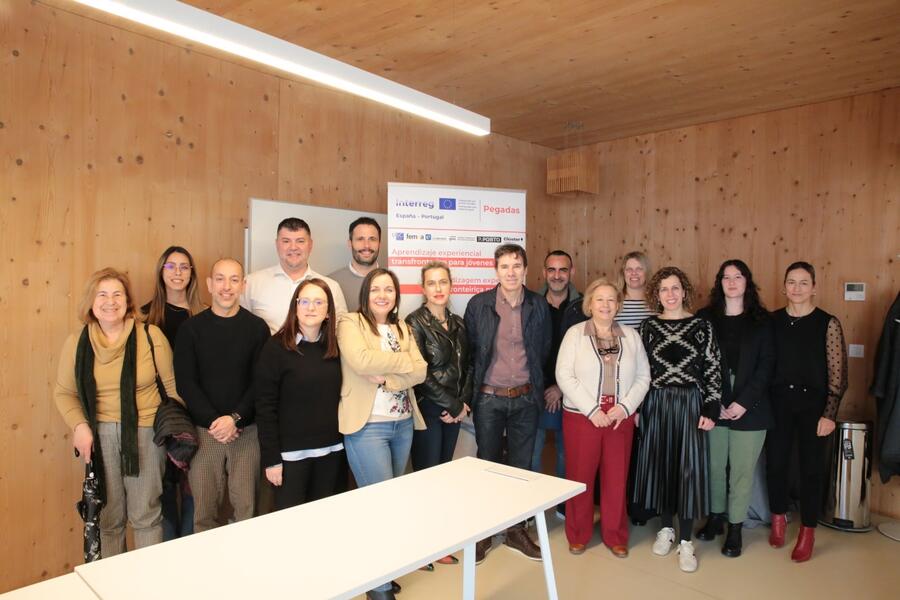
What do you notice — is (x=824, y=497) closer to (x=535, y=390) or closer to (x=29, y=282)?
(x=535, y=390)

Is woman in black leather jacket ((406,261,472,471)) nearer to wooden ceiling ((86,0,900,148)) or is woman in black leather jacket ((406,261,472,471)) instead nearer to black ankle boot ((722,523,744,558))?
wooden ceiling ((86,0,900,148))

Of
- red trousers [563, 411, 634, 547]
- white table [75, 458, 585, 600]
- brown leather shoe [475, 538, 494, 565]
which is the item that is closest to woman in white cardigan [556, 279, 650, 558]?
red trousers [563, 411, 634, 547]

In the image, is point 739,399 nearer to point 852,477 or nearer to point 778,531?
point 778,531

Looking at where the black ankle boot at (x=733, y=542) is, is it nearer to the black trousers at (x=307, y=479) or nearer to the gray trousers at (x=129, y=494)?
the black trousers at (x=307, y=479)

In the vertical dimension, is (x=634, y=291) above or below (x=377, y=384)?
above

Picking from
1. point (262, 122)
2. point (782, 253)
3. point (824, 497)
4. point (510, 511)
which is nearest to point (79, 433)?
point (510, 511)

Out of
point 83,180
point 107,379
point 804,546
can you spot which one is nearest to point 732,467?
point 804,546

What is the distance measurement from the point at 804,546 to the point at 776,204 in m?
2.64

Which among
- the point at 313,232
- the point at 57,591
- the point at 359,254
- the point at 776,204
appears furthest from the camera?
the point at 776,204

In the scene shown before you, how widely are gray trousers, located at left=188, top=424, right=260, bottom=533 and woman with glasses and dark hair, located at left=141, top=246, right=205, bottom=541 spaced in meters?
0.26

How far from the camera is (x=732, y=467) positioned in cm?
344

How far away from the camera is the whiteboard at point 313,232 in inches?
142

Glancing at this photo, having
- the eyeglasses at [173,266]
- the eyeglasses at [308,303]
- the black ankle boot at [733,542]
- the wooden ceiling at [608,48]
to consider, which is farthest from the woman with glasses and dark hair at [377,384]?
the black ankle boot at [733,542]

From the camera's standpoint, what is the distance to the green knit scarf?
8.50 feet
